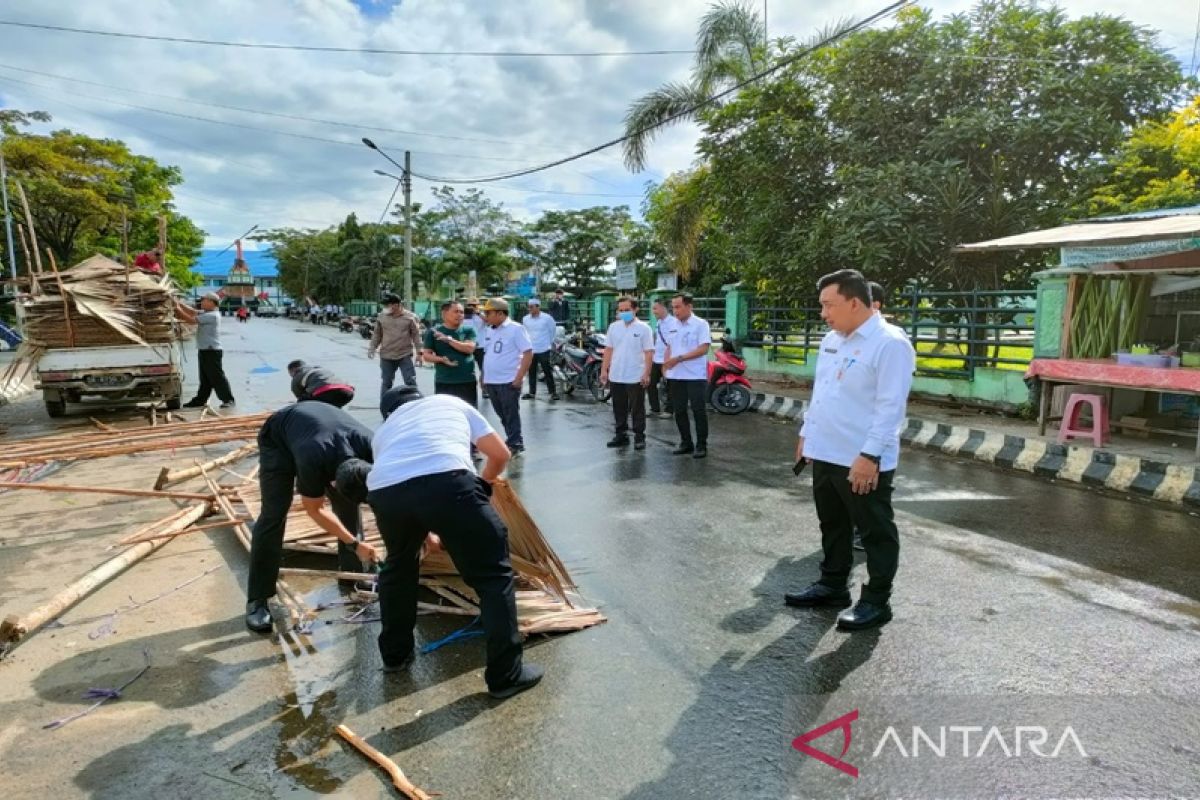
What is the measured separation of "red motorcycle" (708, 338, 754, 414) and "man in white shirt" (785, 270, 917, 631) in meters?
7.45

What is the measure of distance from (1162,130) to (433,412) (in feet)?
38.1

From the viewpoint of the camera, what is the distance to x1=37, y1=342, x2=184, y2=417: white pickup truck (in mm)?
10211

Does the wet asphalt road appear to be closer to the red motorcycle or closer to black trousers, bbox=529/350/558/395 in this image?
the red motorcycle

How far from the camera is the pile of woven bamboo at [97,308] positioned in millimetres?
10125

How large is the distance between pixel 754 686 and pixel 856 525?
3.46ft

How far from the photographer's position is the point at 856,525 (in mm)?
3848

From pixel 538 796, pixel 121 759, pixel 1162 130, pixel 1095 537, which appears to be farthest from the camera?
pixel 1162 130

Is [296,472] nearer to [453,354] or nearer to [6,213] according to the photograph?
[453,354]

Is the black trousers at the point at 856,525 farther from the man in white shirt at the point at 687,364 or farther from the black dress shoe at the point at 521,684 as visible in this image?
the man in white shirt at the point at 687,364

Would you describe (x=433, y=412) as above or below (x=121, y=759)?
above

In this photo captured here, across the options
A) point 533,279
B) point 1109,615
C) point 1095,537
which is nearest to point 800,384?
point 1095,537

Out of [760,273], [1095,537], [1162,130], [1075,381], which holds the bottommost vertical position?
[1095,537]

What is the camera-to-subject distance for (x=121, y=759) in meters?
2.79

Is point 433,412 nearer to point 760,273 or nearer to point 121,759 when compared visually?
point 121,759
